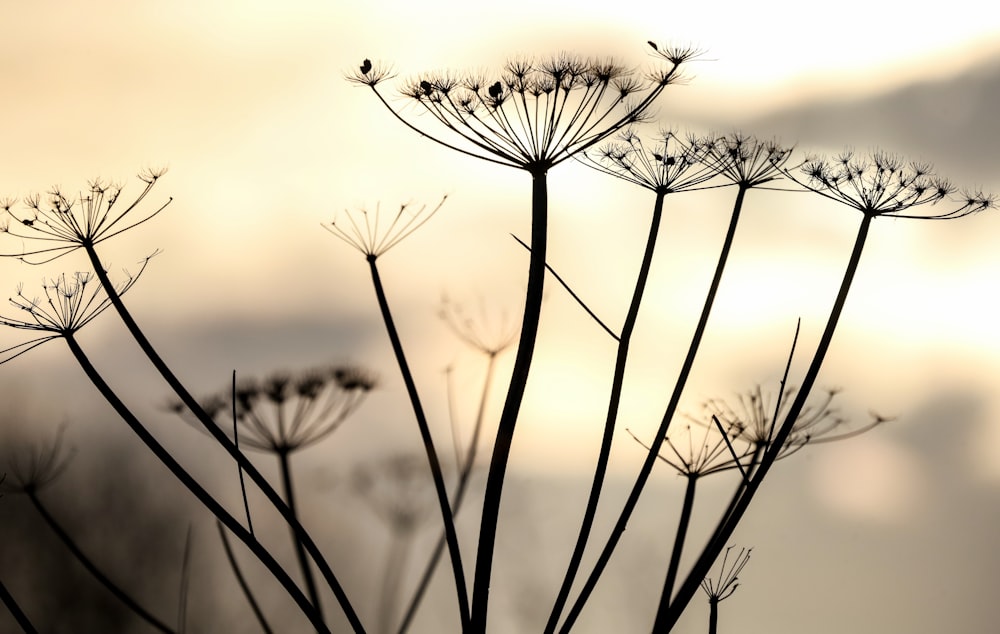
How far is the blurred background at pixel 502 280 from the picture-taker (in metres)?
3.09

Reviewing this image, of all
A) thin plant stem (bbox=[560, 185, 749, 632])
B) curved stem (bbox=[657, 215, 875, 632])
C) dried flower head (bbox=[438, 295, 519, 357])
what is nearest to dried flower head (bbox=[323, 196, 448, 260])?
dried flower head (bbox=[438, 295, 519, 357])

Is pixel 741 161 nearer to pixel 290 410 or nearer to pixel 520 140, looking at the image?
pixel 520 140

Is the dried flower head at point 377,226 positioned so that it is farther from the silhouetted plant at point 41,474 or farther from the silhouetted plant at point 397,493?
the silhouetted plant at point 41,474

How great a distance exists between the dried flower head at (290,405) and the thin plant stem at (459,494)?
0.43m

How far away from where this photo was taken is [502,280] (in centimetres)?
321

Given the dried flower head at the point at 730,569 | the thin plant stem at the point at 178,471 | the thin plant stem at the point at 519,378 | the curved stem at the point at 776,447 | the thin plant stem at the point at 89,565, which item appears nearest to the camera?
the thin plant stem at the point at 178,471

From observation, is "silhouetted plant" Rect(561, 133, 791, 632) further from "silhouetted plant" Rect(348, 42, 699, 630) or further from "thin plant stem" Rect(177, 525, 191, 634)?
"thin plant stem" Rect(177, 525, 191, 634)

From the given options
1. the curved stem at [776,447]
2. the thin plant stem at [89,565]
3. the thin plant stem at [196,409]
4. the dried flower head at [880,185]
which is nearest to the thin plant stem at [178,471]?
the thin plant stem at [196,409]

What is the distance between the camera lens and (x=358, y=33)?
3.20 m

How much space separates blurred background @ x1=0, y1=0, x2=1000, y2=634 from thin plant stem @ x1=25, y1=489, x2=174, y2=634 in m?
0.05

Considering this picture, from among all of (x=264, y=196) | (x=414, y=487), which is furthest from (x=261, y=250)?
(x=414, y=487)

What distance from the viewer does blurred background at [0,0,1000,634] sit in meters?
3.09

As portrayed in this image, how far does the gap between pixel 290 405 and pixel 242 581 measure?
0.68 m

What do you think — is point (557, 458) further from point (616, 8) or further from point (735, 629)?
point (616, 8)
